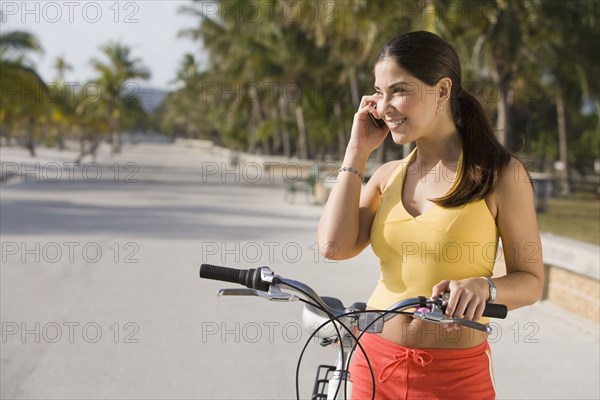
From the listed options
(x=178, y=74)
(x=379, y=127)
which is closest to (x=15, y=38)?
(x=379, y=127)

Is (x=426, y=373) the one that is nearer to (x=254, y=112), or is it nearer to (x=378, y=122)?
(x=378, y=122)

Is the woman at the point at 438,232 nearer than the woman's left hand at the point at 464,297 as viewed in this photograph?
No

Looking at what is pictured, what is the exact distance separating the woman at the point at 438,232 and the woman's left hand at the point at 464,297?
3.9 inches

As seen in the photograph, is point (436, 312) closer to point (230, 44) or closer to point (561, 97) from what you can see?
point (561, 97)

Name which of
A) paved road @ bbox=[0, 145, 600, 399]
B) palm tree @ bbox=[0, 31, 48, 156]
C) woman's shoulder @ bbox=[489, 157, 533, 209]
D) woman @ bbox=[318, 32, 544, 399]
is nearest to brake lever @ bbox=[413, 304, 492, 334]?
woman @ bbox=[318, 32, 544, 399]

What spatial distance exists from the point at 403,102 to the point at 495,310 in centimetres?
60

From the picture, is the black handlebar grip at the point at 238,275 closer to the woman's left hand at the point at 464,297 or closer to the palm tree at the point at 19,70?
the woman's left hand at the point at 464,297

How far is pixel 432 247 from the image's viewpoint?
209cm

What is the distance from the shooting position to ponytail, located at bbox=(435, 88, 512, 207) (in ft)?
6.91

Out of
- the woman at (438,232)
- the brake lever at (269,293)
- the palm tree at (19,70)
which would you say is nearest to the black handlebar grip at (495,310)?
the woman at (438,232)

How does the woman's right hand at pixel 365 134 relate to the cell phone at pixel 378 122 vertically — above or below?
below

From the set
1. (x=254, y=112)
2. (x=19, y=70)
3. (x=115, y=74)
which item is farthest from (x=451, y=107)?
(x=115, y=74)

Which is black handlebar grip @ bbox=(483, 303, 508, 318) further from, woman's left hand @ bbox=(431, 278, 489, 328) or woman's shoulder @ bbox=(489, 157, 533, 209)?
woman's shoulder @ bbox=(489, 157, 533, 209)

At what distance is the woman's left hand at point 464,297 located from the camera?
1.86 m
